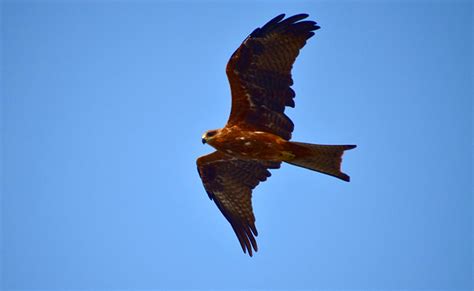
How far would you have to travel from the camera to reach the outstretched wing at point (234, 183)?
12195mm

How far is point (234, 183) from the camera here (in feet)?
40.9

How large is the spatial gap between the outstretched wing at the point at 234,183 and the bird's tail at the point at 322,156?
1.28 meters

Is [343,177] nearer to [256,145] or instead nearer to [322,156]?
[322,156]

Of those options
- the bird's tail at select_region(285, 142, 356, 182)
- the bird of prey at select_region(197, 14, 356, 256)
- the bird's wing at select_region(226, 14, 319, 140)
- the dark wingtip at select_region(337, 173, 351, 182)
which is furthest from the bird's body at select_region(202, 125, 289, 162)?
the dark wingtip at select_region(337, 173, 351, 182)

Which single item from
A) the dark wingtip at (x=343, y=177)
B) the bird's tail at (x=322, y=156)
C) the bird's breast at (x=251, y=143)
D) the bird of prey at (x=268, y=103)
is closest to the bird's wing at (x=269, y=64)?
the bird of prey at (x=268, y=103)

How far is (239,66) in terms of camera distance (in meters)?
11.0

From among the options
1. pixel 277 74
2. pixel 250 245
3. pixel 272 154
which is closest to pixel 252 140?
pixel 272 154

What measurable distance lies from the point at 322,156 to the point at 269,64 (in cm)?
171

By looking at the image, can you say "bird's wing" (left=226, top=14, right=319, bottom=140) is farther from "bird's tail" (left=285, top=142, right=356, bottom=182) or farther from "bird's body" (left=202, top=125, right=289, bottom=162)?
"bird's tail" (left=285, top=142, right=356, bottom=182)

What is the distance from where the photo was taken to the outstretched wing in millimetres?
12195

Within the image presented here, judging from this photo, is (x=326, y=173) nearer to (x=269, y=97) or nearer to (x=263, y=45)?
(x=269, y=97)

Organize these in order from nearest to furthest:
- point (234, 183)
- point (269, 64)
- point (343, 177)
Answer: point (343, 177) → point (269, 64) → point (234, 183)

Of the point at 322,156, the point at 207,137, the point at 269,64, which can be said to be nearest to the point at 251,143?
the point at 207,137

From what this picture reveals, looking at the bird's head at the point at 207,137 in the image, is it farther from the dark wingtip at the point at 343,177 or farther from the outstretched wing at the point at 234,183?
the dark wingtip at the point at 343,177
